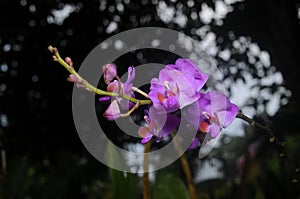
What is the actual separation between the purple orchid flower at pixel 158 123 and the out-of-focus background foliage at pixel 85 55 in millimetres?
780

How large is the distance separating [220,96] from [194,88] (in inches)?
1.6

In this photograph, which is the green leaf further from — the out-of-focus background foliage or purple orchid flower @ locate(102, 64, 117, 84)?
purple orchid flower @ locate(102, 64, 117, 84)

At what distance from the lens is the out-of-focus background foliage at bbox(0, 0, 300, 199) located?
157 cm

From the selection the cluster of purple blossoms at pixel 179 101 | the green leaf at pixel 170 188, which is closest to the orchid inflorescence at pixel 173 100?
the cluster of purple blossoms at pixel 179 101

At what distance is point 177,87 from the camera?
554 mm

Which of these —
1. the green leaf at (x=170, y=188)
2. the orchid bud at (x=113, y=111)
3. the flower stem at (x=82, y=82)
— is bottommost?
the green leaf at (x=170, y=188)

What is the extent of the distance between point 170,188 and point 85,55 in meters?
0.69

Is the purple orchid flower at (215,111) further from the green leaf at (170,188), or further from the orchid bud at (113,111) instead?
the green leaf at (170,188)

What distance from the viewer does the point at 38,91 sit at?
1829mm

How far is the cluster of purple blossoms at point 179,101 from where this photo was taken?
55 centimetres

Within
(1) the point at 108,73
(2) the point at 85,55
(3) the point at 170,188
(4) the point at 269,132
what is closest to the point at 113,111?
(1) the point at 108,73

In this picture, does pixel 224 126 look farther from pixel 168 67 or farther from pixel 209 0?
pixel 209 0

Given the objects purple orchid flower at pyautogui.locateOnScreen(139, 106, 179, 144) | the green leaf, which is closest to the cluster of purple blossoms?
purple orchid flower at pyautogui.locateOnScreen(139, 106, 179, 144)

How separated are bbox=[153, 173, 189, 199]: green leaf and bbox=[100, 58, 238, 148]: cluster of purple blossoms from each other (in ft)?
2.55
